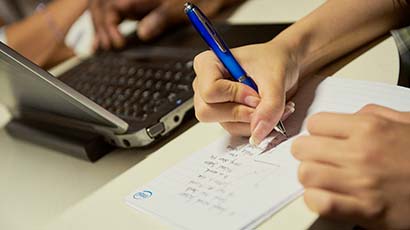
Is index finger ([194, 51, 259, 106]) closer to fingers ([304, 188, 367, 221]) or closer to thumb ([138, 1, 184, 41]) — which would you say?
fingers ([304, 188, 367, 221])

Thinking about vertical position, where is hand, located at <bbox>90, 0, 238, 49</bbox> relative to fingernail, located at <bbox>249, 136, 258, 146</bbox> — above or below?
above

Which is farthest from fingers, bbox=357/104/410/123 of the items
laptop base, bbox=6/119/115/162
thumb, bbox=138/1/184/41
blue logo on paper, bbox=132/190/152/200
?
thumb, bbox=138/1/184/41

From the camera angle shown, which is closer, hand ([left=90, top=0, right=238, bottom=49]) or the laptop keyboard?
the laptop keyboard

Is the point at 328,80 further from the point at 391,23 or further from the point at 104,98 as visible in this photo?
the point at 104,98

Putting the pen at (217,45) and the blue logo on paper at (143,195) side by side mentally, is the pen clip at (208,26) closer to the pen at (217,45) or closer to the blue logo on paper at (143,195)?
the pen at (217,45)

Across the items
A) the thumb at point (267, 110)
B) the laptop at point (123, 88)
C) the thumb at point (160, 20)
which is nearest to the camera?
the thumb at point (267, 110)

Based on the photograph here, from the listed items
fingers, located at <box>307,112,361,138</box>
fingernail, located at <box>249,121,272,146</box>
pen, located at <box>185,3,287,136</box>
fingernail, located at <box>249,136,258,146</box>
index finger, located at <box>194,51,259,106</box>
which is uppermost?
pen, located at <box>185,3,287,136</box>

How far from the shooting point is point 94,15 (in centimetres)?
110

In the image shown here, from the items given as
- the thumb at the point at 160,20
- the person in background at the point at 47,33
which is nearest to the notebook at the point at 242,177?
the thumb at the point at 160,20

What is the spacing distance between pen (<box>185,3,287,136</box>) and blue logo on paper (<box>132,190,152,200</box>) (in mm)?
144

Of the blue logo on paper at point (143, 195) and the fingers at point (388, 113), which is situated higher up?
the fingers at point (388, 113)

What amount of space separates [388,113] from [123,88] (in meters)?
0.44

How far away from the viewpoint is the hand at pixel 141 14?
97 cm

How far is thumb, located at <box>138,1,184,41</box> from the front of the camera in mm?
969
